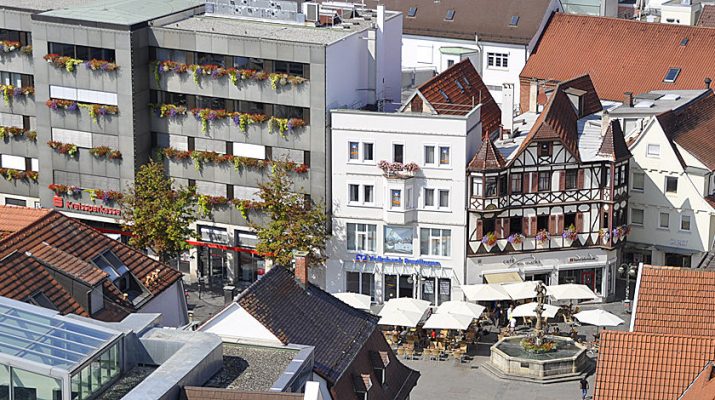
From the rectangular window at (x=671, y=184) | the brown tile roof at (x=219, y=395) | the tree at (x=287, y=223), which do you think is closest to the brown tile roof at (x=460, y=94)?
the tree at (x=287, y=223)

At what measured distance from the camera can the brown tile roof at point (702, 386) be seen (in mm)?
52156

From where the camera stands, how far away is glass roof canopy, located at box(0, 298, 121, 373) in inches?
1672

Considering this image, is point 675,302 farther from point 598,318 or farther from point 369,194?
point 369,194

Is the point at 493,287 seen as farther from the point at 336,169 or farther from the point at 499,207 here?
the point at 336,169

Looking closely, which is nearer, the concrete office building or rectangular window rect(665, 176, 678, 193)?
the concrete office building

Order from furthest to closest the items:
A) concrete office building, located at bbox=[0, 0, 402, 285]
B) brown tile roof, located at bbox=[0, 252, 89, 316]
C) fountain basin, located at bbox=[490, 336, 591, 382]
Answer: concrete office building, located at bbox=[0, 0, 402, 285] < fountain basin, located at bbox=[490, 336, 591, 382] < brown tile roof, located at bbox=[0, 252, 89, 316]

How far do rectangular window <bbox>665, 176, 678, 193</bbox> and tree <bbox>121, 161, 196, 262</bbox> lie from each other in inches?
1004

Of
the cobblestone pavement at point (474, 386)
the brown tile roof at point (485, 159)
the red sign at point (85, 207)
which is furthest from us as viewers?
the red sign at point (85, 207)

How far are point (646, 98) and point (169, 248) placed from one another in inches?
1136

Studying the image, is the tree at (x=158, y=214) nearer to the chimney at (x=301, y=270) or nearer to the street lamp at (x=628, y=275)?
the street lamp at (x=628, y=275)

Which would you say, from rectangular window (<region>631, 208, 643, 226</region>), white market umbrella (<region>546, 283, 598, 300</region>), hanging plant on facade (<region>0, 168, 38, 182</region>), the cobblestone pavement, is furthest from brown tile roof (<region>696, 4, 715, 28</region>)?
hanging plant on facade (<region>0, 168, 38, 182</region>)

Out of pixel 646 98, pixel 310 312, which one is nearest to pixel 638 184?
pixel 646 98

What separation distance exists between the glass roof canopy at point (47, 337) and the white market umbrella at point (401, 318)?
38584 millimetres

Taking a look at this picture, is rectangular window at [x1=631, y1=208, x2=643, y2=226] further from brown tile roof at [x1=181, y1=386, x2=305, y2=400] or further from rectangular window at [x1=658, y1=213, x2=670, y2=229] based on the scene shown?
brown tile roof at [x1=181, y1=386, x2=305, y2=400]
